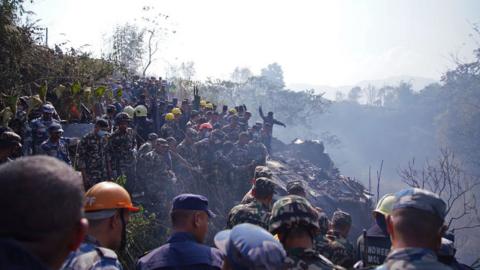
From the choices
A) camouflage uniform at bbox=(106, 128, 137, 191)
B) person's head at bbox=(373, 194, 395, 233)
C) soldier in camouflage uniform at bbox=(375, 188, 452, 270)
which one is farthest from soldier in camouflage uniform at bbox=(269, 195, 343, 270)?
camouflage uniform at bbox=(106, 128, 137, 191)

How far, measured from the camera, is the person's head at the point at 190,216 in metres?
3.26

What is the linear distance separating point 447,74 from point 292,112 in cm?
1515

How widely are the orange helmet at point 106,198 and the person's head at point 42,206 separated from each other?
3.64 feet

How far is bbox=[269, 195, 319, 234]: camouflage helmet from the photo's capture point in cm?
278

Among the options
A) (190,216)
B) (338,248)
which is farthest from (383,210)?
(190,216)

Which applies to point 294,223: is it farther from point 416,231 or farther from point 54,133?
point 54,133

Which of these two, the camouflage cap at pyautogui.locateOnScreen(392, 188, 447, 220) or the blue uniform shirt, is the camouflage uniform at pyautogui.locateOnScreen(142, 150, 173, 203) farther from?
the camouflage cap at pyautogui.locateOnScreen(392, 188, 447, 220)

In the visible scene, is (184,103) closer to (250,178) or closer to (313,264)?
(250,178)

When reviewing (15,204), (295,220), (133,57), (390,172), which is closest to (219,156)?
(295,220)

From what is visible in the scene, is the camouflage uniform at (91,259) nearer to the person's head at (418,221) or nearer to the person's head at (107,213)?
the person's head at (107,213)

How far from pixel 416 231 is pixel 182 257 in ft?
5.27

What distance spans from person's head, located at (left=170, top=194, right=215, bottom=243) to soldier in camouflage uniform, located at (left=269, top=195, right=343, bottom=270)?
0.66 meters

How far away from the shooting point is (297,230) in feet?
9.11

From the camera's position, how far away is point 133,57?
40.9 meters
